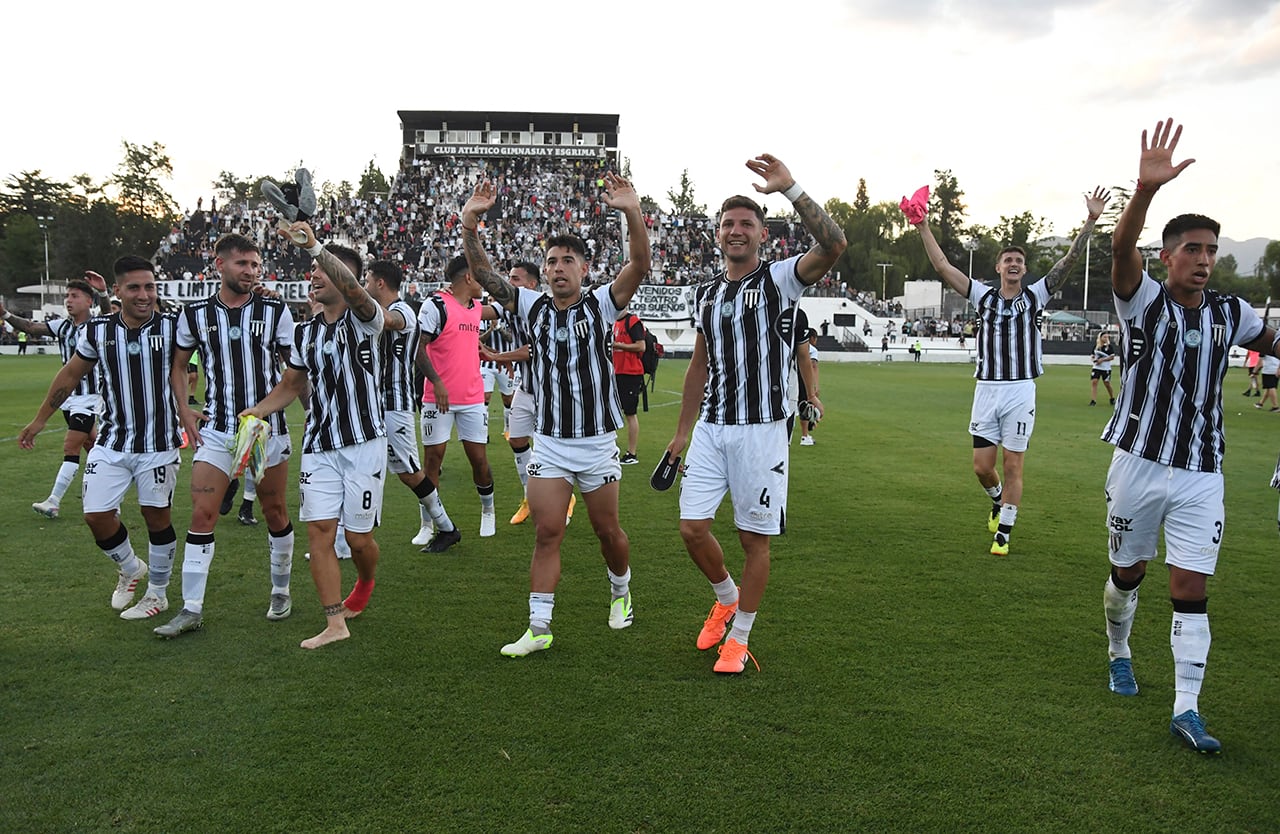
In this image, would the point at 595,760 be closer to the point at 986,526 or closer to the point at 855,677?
the point at 855,677

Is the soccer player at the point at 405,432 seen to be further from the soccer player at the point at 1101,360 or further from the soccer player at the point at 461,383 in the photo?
the soccer player at the point at 1101,360

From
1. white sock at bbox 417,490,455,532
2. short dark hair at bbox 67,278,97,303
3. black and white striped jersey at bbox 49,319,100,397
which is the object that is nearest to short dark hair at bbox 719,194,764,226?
white sock at bbox 417,490,455,532

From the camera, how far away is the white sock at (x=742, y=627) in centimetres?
462

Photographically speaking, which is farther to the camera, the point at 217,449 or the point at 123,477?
the point at 123,477

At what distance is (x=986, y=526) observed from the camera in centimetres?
806

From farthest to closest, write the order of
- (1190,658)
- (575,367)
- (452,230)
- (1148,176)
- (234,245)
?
1. (452,230)
2. (234,245)
3. (575,367)
4. (1190,658)
5. (1148,176)

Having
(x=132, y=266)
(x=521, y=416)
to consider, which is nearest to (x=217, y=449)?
(x=132, y=266)

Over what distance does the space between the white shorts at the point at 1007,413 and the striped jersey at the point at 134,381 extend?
6154mm

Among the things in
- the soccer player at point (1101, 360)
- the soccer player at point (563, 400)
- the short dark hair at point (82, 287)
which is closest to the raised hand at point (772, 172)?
the soccer player at point (563, 400)

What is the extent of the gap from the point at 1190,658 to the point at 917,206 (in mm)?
4115

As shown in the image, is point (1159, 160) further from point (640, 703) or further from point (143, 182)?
point (143, 182)

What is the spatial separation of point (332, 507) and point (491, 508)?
2912 mm

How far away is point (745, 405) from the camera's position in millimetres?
4543

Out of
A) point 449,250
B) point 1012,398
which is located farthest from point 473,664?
point 449,250
